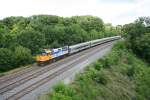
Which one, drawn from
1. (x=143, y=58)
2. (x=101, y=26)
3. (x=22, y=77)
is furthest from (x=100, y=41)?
(x=22, y=77)

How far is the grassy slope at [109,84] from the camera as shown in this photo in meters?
27.3

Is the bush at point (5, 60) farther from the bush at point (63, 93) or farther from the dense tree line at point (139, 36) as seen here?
the dense tree line at point (139, 36)

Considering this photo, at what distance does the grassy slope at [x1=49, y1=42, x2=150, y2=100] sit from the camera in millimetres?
27297

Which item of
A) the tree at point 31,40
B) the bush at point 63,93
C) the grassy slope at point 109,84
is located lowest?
the grassy slope at point 109,84

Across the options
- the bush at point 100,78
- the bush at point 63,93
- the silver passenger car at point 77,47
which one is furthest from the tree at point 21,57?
the bush at point 63,93

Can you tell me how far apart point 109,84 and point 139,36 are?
34190 mm

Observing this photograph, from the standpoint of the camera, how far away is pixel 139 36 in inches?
2672

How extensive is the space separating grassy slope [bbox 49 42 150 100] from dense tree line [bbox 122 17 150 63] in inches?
434

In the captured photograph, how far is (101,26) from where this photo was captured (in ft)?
388

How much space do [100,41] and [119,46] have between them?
68.7 ft

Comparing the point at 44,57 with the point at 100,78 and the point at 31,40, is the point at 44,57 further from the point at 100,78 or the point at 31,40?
the point at 100,78

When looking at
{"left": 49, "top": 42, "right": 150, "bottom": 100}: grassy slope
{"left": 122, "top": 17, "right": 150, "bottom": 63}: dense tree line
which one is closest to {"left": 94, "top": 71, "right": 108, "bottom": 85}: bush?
{"left": 49, "top": 42, "right": 150, "bottom": 100}: grassy slope

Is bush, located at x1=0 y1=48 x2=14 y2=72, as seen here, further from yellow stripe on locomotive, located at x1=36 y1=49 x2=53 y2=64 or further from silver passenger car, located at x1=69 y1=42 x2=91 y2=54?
silver passenger car, located at x1=69 y1=42 x2=91 y2=54

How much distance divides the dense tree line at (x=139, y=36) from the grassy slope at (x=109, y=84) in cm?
1103
